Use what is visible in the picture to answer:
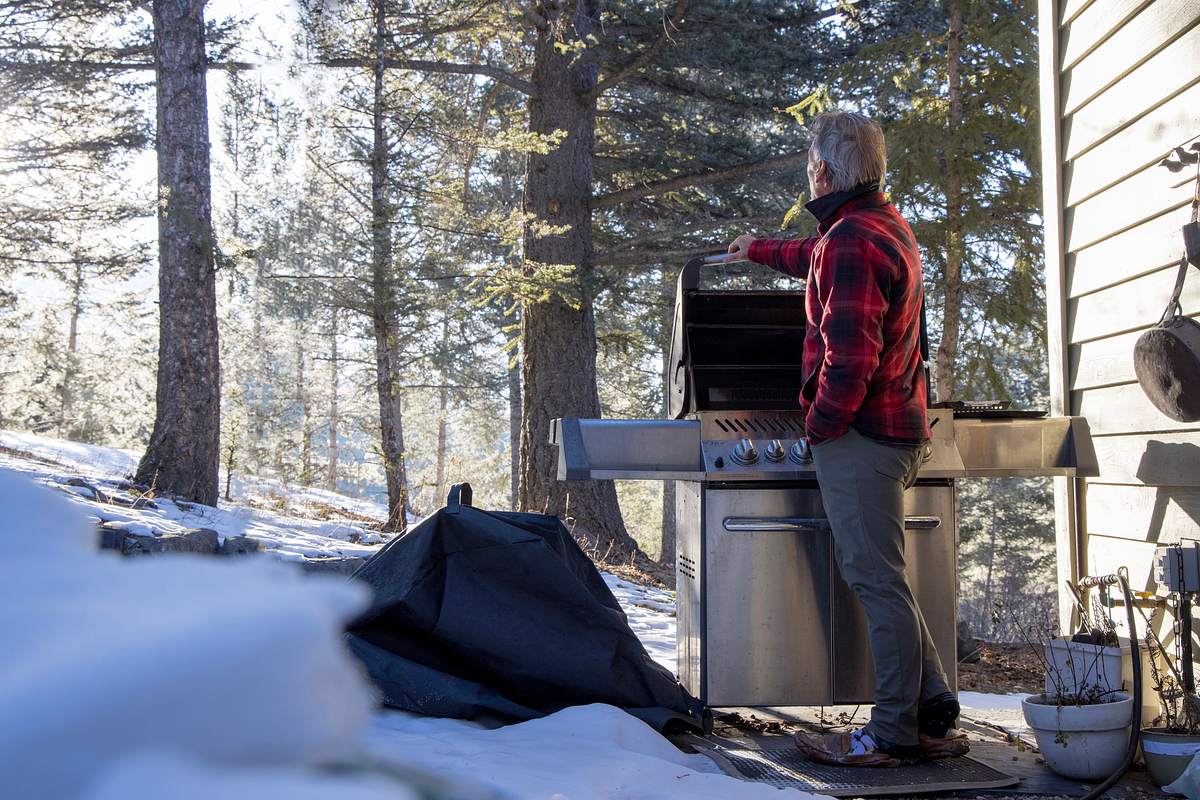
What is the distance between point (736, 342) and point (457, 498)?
5.03 feet

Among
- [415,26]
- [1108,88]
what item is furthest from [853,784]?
[415,26]

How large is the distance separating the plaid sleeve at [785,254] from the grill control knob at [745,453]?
0.71 metres

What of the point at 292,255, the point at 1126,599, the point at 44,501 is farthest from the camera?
the point at 292,255

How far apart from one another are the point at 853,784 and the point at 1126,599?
1.23m

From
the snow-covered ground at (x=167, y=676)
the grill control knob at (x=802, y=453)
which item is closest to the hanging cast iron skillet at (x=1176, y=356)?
the grill control knob at (x=802, y=453)

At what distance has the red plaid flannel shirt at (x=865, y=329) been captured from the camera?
319cm

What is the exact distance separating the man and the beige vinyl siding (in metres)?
1.06

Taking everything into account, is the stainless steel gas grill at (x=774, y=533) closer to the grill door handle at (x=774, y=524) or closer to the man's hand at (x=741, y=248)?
the grill door handle at (x=774, y=524)

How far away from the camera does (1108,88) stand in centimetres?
407

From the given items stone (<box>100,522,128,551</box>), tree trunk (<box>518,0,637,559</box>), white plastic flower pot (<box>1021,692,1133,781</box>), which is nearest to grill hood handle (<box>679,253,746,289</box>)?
white plastic flower pot (<box>1021,692,1133,781</box>)

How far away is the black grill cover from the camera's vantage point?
317 centimetres

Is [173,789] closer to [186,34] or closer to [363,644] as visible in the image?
[363,644]

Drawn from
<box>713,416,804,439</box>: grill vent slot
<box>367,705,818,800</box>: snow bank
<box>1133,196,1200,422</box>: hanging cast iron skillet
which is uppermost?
<box>1133,196,1200,422</box>: hanging cast iron skillet

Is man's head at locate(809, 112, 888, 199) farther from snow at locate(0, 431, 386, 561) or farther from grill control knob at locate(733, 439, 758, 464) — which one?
snow at locate(0, 431, 386, 561)
